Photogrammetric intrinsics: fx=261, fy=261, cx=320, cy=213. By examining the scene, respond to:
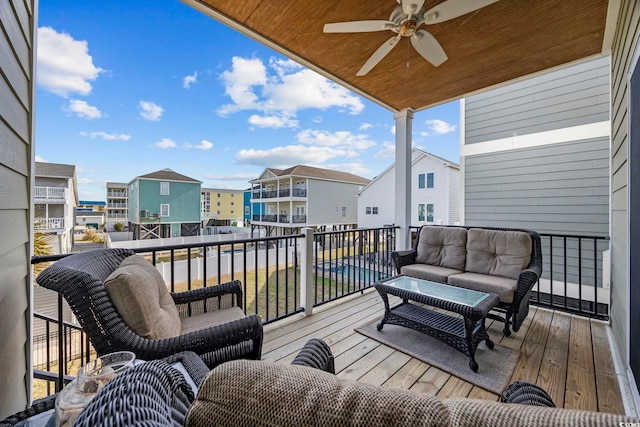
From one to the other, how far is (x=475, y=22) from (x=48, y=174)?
1399 cm

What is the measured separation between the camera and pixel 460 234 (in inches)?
132

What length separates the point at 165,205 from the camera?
15.5 meters

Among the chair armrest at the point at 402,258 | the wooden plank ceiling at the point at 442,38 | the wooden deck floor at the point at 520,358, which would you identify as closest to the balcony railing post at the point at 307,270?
the wooden deck floor at the point at 520,358

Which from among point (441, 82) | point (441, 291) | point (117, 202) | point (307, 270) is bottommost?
point (441, 291)

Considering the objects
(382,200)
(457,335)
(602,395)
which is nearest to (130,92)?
(382,200)

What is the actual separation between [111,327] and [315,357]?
0.91 m

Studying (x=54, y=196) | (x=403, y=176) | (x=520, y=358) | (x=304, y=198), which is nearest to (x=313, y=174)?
(x=304, y=198)

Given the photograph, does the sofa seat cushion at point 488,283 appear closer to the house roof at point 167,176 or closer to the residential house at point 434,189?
the residential house at point 434,189

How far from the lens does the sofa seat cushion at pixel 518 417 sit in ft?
1.16

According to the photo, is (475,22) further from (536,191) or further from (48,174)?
(48,174)

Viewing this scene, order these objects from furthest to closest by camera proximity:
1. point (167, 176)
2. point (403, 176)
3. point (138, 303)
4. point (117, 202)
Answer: point (117, 202)
point (167, 176)
point (403, 176)
point (138, 303)

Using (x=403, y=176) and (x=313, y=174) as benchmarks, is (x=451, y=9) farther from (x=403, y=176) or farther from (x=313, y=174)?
(x=313, y=174)

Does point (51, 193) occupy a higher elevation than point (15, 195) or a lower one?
higher

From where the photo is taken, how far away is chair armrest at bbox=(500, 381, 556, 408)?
82cm
